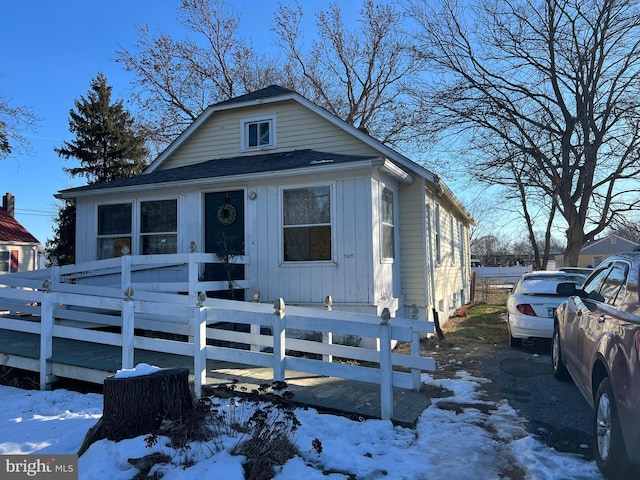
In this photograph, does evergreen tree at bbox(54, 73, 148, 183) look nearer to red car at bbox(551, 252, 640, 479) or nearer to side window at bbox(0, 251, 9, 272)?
side window at bbox(0, 251, 9, 272)

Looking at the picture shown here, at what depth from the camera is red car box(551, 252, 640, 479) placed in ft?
9.53

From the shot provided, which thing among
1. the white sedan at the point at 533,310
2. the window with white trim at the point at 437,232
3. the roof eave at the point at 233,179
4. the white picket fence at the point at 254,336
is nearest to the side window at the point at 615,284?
the white picket fence at the point at 254,336

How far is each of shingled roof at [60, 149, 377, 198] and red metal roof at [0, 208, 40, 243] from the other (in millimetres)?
16581

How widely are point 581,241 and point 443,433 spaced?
15.5 meters

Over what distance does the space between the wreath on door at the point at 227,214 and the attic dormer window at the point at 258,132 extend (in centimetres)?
286

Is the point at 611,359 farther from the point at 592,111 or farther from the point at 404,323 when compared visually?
the point at 592,111

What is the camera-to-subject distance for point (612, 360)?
330 centimetres

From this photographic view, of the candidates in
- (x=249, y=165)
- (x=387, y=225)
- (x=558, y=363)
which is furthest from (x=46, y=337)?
(x=558, y=363)

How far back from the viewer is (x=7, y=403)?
17.5 feet

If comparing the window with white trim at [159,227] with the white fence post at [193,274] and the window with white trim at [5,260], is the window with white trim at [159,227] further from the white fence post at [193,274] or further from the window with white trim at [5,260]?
the window with white trim at [5,260]

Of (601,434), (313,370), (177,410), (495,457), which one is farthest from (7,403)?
(601,434)

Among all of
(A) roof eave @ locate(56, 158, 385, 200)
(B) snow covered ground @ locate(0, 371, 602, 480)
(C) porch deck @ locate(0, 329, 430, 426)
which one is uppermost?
(A) roof eave @ locate(56, 158, 385, 200)

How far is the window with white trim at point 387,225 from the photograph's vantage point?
29.0 feet

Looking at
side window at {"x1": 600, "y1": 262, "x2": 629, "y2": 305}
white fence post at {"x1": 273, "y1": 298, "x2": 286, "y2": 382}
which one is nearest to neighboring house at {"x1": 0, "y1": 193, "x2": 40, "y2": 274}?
white fence post at {"x1": 273, "y1": 298, "x2": 286, "y2": 382}
